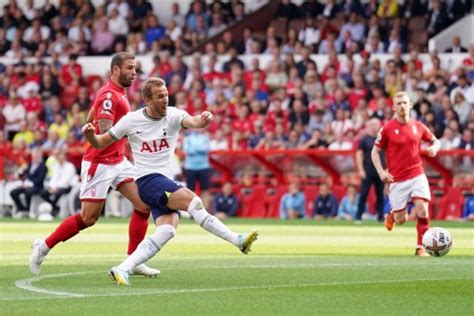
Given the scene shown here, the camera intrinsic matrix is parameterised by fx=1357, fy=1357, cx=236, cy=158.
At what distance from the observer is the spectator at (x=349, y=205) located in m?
29.7

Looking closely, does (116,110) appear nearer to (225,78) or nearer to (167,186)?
(167,186)

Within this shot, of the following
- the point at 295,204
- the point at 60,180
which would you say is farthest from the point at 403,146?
the point at 60,180

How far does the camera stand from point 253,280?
45.1 ft

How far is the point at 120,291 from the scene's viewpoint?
41.3 feet

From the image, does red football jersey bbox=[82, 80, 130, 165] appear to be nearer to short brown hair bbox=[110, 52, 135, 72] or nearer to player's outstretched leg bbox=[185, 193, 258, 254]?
short brown hair bbox=[110, 52, 135, 72]

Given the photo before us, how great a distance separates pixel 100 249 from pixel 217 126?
1405cm

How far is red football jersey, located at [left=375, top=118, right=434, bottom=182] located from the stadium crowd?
10.8m

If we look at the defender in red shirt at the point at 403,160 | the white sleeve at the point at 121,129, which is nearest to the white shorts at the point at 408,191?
the defender in red shirt at the point at 403,160

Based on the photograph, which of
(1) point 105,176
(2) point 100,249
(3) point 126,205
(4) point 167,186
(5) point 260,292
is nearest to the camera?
(5) point 260,292

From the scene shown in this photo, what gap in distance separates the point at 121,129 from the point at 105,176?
1.11 metres

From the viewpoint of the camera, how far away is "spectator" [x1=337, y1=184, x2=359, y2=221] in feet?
97.6

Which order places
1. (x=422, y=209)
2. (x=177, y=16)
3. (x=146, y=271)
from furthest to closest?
(x=177, y=16) → (x=422, y=209) → (x=146, y=271)

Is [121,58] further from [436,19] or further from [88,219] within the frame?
[436,19]

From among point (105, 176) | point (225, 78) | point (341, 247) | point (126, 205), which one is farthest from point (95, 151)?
point (225, 78)
